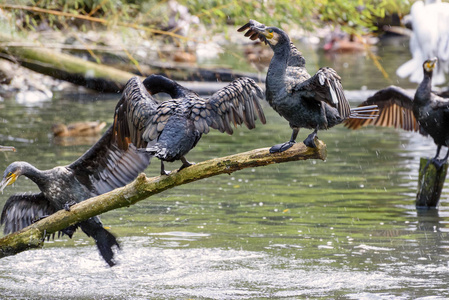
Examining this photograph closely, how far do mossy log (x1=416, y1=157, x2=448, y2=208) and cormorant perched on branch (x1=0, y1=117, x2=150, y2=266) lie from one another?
12.1 ft

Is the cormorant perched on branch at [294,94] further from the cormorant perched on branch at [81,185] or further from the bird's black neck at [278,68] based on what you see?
the cormorant perched on branch at [81,185]

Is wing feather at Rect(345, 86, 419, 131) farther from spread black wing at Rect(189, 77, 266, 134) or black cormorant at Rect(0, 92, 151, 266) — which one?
spread black wing at Rect(189, 77, 266, 134)

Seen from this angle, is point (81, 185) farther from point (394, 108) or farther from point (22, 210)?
point (394, 108)

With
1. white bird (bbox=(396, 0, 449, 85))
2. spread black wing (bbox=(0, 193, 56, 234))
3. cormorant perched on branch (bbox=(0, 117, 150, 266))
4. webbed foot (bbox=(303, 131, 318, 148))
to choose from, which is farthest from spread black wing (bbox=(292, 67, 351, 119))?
white bird (bbox=(396, 0, 449, 85))

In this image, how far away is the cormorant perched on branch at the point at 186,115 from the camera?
5.51 m

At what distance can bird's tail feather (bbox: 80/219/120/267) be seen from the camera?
6.79 meters

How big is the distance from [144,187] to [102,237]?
1.42m

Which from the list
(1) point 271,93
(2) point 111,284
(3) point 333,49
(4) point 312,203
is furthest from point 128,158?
(3) point 333,49

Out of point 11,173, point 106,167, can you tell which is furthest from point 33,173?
point 106,167

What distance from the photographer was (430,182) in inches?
351

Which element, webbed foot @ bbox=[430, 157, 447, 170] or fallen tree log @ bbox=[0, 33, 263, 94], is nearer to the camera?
webbed foot @ bbox=[430, 157, 447, 170]

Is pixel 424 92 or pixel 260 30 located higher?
pixel 260 30

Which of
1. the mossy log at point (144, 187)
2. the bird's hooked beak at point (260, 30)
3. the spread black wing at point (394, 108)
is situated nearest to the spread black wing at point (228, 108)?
the mossy log at point (144, 187)

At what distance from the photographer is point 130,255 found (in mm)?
7234
